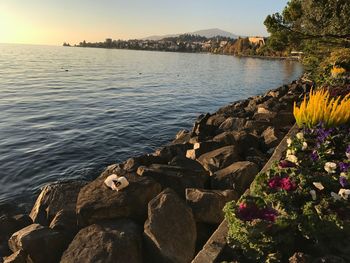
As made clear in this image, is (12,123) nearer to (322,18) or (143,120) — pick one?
(143,120)

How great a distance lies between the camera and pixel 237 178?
7434mm

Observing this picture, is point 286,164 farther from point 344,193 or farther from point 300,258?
point 300,258

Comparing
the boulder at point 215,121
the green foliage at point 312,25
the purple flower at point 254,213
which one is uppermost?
the green foliage at point 312,25

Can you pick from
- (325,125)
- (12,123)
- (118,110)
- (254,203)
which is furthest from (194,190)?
(118,110)

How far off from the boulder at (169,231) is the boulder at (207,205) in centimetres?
28

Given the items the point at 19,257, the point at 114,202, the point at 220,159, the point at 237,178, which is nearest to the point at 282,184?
the point at 237,178

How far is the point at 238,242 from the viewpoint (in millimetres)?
4680

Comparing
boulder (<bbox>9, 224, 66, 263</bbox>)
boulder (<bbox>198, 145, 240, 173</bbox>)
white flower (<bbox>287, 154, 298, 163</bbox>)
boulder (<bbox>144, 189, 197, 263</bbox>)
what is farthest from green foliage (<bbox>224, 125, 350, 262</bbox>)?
boulder (<bbox>9, 224, 66, 263</bbox>)

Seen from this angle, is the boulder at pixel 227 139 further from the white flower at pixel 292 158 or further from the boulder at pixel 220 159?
the white flower at pixel 292 158

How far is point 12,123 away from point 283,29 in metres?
17.1

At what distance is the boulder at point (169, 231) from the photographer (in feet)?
17.9

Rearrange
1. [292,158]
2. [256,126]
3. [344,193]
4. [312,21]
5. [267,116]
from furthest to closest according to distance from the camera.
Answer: [312,21]
[267,116]
[256,126]
[292,158]
[344,193]

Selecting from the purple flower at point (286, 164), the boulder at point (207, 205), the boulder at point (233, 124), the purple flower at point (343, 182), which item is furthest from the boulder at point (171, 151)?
the purple flower at point (343, 182)

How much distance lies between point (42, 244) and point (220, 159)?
15.1 ft
